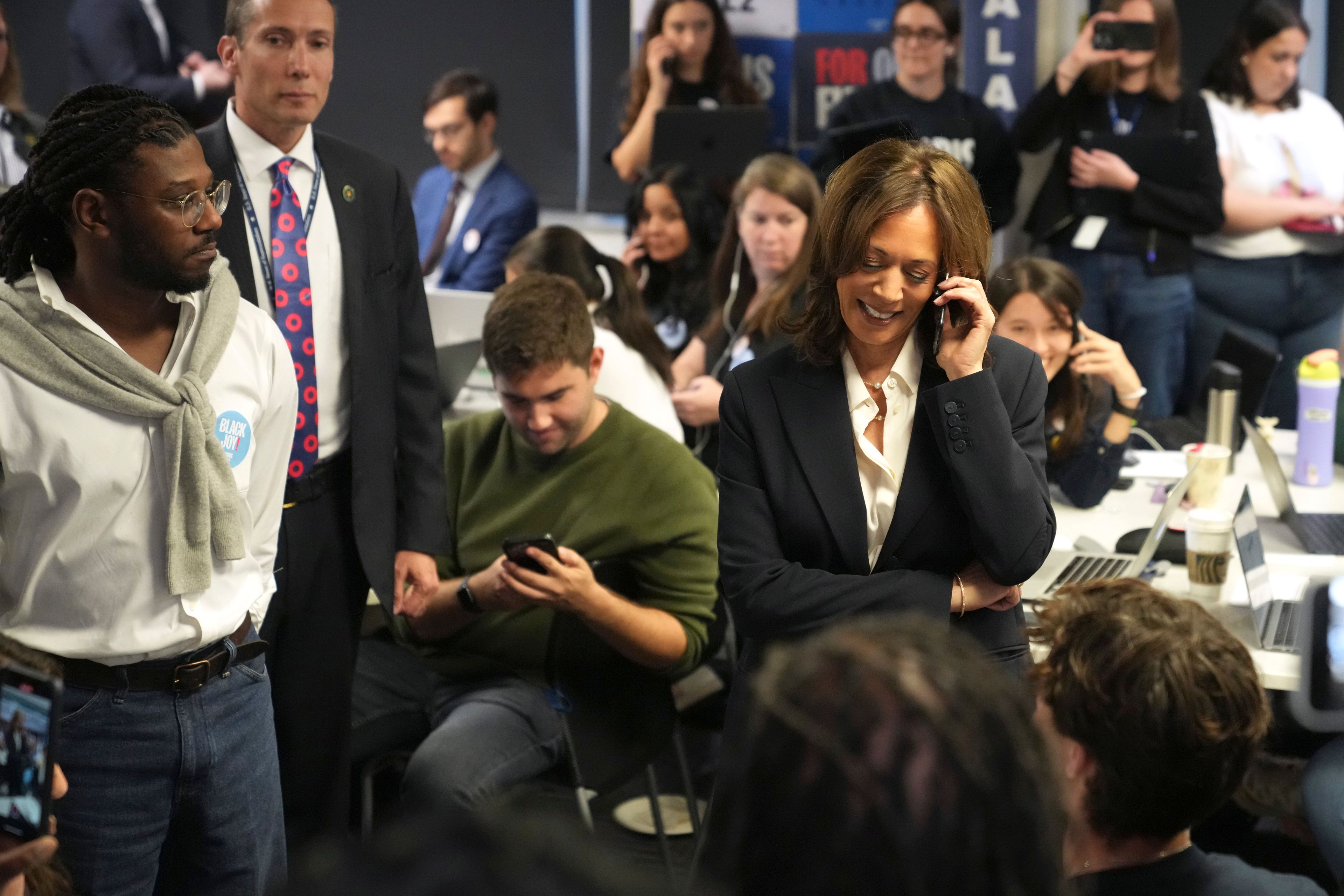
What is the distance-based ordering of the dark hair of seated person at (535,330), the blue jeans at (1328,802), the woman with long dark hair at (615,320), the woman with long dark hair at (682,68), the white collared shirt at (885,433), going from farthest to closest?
the woman with long dark hair at (682,68) → the woman with long dark hair at (615,320) → the dark hair of seated person at (535,330) → the blue jeans at (1328,802) → the white collared shirt at (885,433)

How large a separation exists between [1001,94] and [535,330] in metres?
3.44

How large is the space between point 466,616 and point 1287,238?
3.54 metres

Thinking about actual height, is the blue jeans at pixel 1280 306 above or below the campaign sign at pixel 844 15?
below

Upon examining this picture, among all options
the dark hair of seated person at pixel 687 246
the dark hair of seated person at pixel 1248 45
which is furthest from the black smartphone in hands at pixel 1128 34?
the dark hair of seated person at pixel 687 246

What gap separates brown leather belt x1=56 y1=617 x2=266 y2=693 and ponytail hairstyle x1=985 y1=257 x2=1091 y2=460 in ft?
6.19

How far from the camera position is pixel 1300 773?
2.51m

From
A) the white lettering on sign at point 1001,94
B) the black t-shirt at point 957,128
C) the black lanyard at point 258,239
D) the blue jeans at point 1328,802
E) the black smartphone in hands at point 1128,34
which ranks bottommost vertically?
the blue jeans at point 1328,802

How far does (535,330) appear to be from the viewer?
2.39 m

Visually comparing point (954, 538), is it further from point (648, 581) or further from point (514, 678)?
point (514, 678)

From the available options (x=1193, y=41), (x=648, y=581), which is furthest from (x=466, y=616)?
(x=1193, y=41)

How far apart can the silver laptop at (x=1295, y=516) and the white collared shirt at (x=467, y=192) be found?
10.8ft

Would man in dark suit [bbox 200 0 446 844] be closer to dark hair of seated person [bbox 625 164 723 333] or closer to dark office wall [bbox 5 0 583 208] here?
dark hair of seated person [bbox 625 164 723 333]

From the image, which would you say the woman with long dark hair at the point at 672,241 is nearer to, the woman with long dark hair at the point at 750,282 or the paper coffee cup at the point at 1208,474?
the woman with long dark hair at the point at 750,282

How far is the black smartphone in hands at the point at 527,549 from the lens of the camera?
7.38ft
